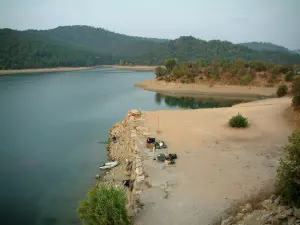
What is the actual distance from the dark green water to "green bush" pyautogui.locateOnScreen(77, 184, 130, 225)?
10.3ft

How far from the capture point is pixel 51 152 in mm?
17656

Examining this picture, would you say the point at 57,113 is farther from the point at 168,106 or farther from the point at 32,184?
the point at 32,184

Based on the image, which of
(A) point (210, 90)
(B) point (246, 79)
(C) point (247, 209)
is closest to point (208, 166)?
(C) point (247, 209)

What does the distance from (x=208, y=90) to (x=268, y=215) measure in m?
39.3

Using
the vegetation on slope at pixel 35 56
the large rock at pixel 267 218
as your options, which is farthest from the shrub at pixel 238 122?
the vegetation on slope at pixel 35 56

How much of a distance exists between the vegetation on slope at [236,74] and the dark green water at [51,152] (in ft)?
39.7

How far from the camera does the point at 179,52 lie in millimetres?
131000

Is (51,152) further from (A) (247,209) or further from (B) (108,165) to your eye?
(A) (247,209)

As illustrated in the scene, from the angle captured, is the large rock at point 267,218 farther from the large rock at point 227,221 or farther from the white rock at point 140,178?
the white rock at point 140,178

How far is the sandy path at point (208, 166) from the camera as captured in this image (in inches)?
338

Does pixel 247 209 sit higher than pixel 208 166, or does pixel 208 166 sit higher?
pixel 247 209

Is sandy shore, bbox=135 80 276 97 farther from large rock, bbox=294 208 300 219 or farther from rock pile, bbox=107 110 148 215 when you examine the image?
large rock, bbox=294 208 300 219

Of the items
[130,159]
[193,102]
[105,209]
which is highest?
[105,209]

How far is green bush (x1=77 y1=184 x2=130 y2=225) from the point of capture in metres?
7.43
